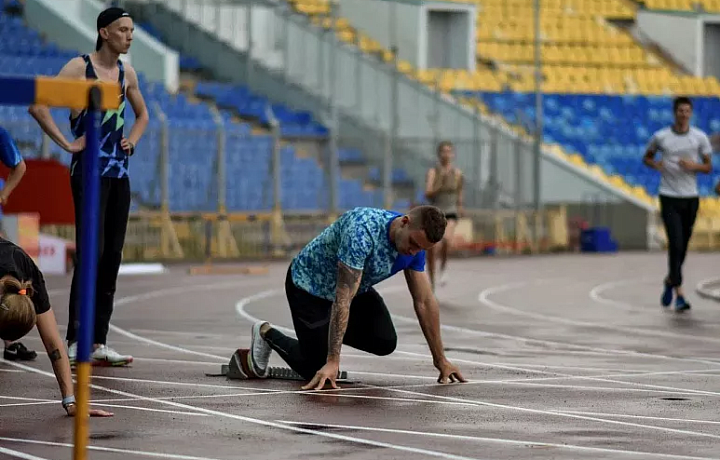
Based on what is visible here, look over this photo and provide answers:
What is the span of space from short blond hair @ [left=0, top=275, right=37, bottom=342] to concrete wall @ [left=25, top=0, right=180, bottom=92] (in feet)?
94.0

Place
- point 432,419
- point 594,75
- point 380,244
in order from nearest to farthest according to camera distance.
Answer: point 432,419 < point 380,244 < point 594,75

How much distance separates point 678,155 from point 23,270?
37.9 ft

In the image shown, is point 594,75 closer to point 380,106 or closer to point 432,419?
point 380,106

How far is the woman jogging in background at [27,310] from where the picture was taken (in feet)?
27.1

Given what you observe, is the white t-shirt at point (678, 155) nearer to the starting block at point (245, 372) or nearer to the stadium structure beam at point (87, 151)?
the starting block at point (245, 372)

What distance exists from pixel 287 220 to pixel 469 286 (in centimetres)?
1102

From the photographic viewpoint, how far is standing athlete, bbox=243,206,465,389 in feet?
34.0

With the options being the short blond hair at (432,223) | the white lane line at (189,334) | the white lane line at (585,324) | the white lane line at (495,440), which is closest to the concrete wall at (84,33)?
the white lane line at (585,324)

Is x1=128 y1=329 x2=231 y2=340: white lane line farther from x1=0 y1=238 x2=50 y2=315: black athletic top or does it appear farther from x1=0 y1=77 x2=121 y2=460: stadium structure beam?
x1=0 y1=77 x2=121 y2=460: stadium structure beam

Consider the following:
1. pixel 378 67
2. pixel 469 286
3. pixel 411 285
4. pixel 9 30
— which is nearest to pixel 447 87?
pixel 378 67

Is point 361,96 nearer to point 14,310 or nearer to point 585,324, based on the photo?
point 585,324

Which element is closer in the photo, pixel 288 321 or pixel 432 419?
pixel 432 419

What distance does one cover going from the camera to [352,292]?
10414 mm

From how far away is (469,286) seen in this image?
79.4 ft
